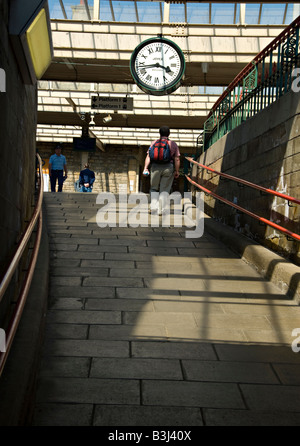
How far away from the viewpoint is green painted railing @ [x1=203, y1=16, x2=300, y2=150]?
5113mm

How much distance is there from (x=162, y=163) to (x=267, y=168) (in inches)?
86.3

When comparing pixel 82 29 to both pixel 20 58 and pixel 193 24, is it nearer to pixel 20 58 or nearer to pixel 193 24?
pixel 193 24

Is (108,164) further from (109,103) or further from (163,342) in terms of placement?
(163,342)

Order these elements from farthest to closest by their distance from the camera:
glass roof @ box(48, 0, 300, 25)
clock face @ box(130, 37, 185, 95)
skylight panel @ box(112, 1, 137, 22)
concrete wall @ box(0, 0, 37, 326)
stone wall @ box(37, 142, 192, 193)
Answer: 1. stone wall @ box(37, 142, 192, 193)
2. skylight panel @ box(112, 1, 137, 22)
3. glass roof @ box(48, 0, 300, 25)
4. clock face @ box(130, 37, 185, 95)
5. concrete wall @ box(0, 0, 37, 326)

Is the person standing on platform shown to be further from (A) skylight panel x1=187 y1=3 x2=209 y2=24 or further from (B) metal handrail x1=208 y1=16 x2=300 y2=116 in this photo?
(A) skylight panel x1=187 y1=3 x2=209 y2=24

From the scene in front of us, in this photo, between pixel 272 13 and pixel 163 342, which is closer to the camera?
pixel 163 342

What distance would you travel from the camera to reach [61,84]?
13.8 metres

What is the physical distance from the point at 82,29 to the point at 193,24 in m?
2.49

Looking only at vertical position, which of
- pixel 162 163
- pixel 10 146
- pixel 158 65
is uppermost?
pixel 158 65

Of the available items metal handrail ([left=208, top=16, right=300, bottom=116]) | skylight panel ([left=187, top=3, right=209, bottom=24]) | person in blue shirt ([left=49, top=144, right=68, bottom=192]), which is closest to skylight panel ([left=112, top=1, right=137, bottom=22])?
skylight panel ([left=187, top=3, right=209, bottom=24])

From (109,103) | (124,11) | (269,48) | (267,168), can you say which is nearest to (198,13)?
(124,11)

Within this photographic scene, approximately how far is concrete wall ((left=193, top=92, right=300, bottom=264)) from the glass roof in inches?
181

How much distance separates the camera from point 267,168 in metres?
5.45

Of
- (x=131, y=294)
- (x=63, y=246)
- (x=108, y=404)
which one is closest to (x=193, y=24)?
(x=63, y=246)
